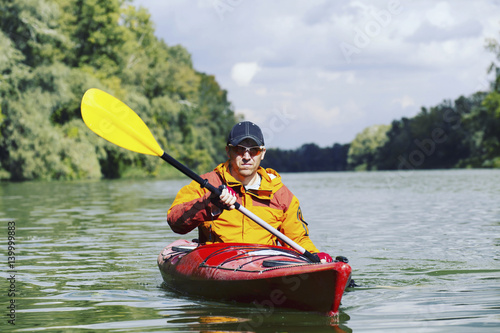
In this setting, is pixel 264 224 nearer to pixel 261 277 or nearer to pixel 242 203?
pixel 242 203

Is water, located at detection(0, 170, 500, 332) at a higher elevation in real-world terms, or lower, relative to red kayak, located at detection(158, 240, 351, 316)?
lower

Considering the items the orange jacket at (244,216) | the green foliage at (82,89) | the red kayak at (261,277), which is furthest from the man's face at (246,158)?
the green foliage at (82,89)

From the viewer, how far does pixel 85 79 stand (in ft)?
115

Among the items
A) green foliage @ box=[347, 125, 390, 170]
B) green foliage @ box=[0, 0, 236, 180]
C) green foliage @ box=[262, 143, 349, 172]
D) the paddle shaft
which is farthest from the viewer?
green foliage @ box=[262, 143, 349, 172]

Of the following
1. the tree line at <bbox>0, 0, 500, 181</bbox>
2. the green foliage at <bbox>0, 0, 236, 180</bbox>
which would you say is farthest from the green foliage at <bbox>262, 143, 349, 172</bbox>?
the green foliage at <bbox>0, 0, 236, 180</bbox>

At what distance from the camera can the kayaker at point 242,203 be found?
18.9ft

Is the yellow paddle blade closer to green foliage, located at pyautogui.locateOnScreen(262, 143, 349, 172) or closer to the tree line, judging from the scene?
the tree line

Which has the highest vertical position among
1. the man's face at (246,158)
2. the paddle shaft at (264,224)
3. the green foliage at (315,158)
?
the green foliage at (315,158)

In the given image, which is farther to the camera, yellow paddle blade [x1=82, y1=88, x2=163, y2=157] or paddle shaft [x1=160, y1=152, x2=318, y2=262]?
yellow paddle blade [x1=82, y1=88, x2=163, y2=157]

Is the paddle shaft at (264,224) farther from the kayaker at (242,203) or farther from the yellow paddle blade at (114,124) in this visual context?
the yellow paddle blade at (114,124)

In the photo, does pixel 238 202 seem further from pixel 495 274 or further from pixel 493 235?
pixel 493 235

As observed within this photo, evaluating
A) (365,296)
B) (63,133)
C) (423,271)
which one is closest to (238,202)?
(365,296)

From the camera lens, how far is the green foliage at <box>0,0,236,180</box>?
30.5 m

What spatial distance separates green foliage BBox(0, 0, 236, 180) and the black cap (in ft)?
82.4
